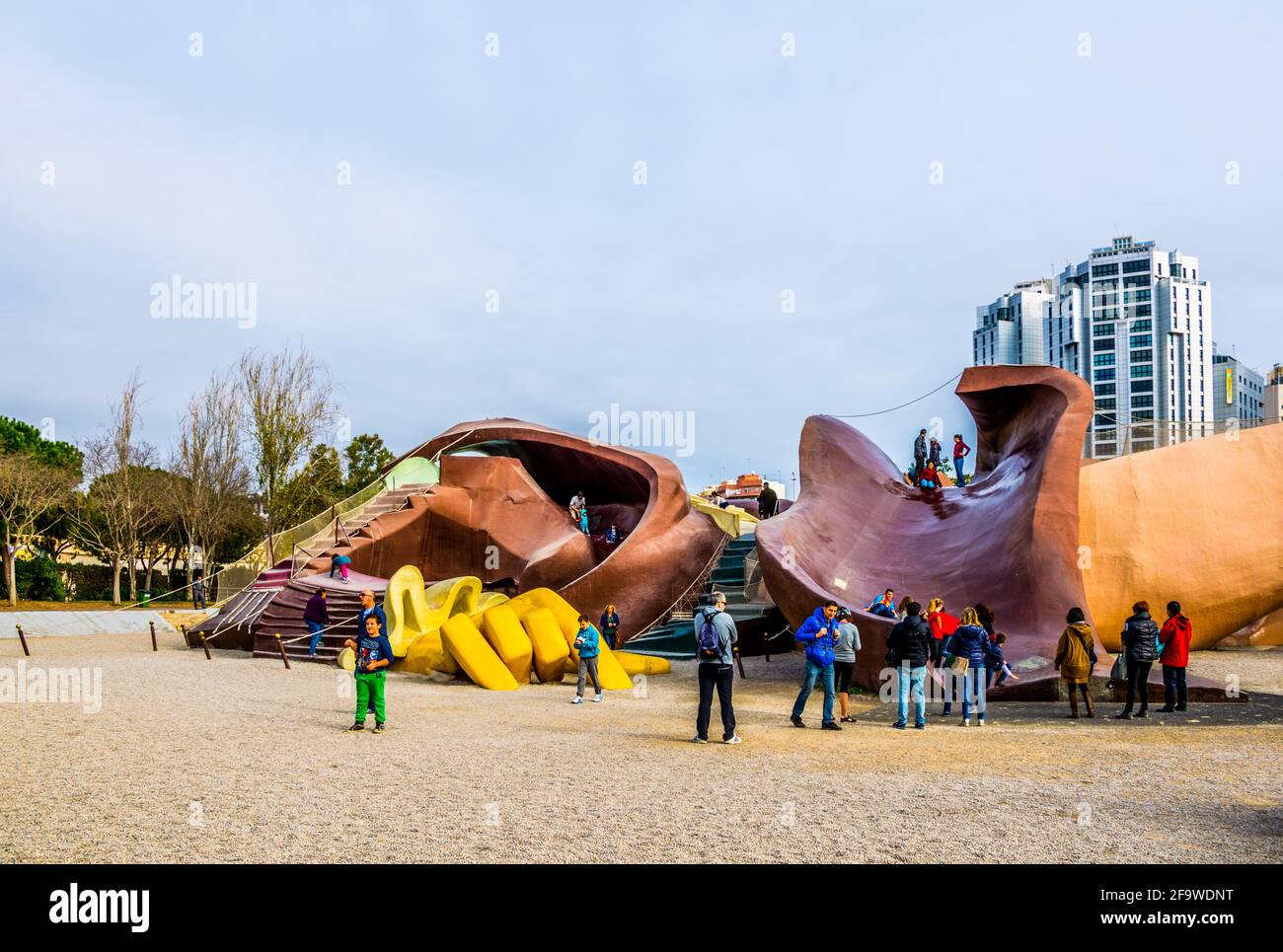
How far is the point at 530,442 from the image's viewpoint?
27.0 metres

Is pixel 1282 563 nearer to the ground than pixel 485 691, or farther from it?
farther from it

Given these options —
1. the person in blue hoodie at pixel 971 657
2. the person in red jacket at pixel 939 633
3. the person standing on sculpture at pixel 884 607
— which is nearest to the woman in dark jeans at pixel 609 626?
the person standing on sculpture at pixel 884 607

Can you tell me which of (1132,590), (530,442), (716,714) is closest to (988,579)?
(1132,590)

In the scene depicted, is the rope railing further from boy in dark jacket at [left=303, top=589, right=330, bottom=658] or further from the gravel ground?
the gravel ground

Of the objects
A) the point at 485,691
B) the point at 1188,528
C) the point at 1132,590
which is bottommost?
the point at 485,691

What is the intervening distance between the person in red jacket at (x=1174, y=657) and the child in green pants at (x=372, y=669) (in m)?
8.53

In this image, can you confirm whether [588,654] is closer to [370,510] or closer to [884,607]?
[884,607]

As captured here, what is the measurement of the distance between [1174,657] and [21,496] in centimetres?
3820

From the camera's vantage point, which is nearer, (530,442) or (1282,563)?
(1282,563)

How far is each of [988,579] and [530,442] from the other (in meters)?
14.4

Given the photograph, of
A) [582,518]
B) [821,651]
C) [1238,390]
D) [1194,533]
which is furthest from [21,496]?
[1238,390]

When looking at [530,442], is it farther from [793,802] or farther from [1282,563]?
[793,802]

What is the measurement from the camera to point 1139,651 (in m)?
11.5

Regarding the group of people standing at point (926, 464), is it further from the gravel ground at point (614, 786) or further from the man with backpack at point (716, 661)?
the man with backpack at point (716, 661)
